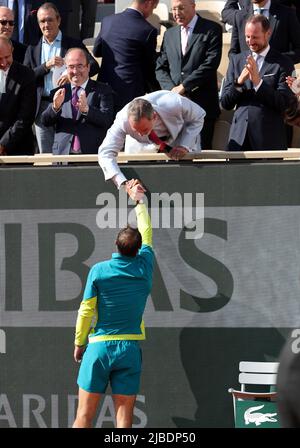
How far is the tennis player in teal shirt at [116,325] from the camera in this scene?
8281 mm

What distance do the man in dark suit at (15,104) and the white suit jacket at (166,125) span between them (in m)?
0.99

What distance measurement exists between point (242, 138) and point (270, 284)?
133 centimetres

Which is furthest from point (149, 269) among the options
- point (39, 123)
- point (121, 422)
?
point (39, 123)

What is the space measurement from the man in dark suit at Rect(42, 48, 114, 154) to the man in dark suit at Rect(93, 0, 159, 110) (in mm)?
721

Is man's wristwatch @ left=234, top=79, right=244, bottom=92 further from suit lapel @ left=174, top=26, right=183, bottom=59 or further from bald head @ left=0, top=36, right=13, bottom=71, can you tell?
bald head @ left=0, top=36, right=13, bottom=71

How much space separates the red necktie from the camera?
8.72m

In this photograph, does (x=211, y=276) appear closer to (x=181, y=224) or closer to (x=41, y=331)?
(x=181, y=224)

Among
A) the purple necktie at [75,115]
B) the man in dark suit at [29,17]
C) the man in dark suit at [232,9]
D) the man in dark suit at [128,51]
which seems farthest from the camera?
the man in dark suit at [29,17]

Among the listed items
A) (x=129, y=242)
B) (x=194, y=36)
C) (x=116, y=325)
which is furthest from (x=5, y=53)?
(x=116, y=325)

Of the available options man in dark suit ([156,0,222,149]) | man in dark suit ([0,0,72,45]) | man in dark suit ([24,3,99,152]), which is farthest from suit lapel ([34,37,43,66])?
man in dark suit ([156,0,222,149])

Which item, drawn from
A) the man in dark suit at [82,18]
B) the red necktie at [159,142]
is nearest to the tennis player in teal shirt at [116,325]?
the red necktie at [159,142]

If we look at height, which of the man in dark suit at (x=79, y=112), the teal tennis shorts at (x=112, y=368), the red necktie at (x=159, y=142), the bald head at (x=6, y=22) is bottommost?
the teal tennis shorts at (x=112, y=368)

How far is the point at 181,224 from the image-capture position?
29.1ft

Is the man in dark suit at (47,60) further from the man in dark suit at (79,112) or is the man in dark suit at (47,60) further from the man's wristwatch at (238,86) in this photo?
the man's wristwatch at (238,86)
